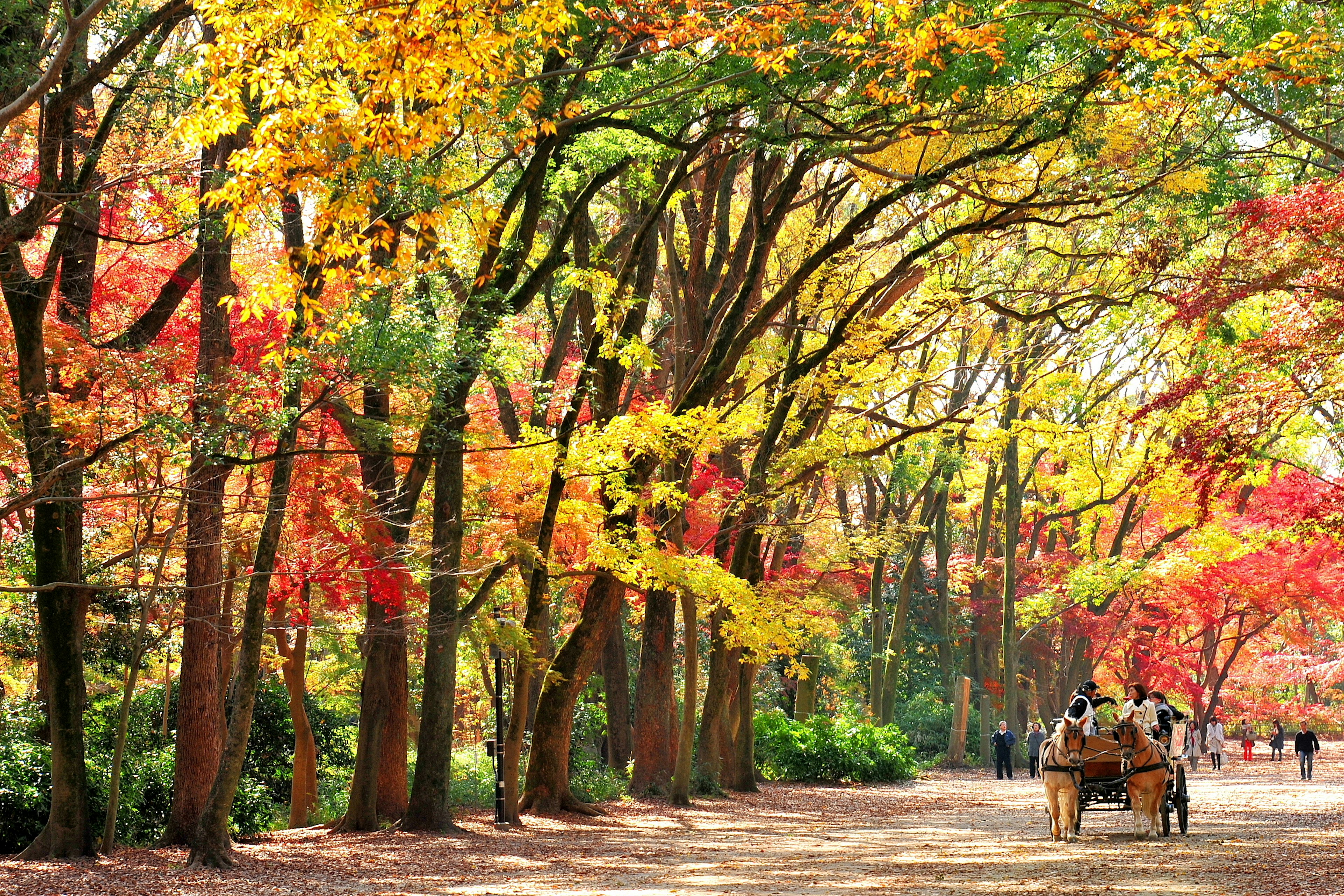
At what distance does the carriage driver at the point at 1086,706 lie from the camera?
13016mm

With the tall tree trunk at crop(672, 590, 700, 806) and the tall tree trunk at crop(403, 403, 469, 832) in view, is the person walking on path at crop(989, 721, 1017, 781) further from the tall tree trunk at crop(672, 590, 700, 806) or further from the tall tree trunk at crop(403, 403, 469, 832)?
the tall tree trunk at crop(403, 403, 469, 832)

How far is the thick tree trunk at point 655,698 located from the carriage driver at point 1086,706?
8.20 meters

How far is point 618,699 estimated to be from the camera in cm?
2438

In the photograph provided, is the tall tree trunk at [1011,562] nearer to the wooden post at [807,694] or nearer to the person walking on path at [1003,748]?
the person walking on path at [1003,748]

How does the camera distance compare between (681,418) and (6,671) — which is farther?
(6,671)

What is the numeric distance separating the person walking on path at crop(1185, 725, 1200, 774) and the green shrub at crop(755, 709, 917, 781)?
764cm

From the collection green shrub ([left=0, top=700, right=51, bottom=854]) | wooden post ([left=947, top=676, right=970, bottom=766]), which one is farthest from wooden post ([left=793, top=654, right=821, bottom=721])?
green shrub ([left=0, top=700, right=51, bottom=854])

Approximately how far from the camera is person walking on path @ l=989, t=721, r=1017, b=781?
30.3 m

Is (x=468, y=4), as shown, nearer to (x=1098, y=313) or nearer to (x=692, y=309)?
(x=692, y=309)

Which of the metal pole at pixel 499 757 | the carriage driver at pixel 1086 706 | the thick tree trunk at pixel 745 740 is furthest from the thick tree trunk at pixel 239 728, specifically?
the thick tree trunk at pixel 745 740

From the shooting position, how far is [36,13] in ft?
34.5

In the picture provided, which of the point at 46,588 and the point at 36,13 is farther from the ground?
the point at 36,13

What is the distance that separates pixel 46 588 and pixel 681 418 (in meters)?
9.24

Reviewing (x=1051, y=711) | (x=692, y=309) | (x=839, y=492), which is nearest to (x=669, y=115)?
(x=692, y=309)
